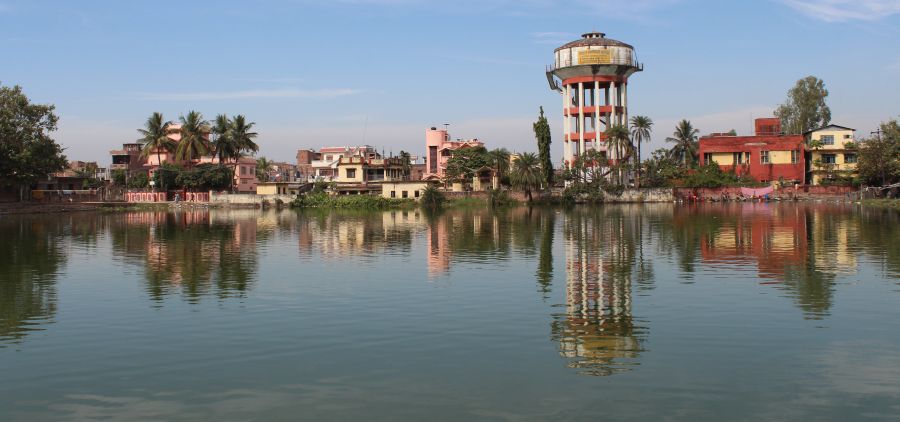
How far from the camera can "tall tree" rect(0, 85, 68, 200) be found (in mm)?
73125

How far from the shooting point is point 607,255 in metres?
31.8

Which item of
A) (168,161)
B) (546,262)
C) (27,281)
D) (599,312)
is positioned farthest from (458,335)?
(168,161)

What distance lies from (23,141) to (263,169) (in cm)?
5848

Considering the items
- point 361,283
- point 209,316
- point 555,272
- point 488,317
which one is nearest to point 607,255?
point 555,272

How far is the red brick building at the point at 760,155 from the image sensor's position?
97250 mm

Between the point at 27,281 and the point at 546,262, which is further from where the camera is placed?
the point at 546,262

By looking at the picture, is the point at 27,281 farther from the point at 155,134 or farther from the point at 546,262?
the point at 155,134

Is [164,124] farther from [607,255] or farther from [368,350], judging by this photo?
[368,350]

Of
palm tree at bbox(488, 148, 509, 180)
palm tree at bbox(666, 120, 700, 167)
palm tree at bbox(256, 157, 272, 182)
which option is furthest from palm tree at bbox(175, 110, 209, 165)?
palm tree at bbox(666, 120, 700, 167)

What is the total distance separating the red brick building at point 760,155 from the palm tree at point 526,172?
913 inches

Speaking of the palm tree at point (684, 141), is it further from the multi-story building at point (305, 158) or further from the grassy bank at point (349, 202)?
the multi-story building at point (305, 158)

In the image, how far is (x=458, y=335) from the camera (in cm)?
1631

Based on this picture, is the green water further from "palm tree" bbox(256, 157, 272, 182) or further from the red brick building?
"palm tree" bbox(256, 157, 272, 182)

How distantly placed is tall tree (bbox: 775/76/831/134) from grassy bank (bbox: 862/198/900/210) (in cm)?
3182
